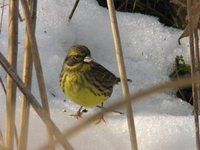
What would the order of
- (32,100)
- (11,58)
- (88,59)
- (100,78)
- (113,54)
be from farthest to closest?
(113,54)
(100,78)
(88,59)
(11,58)
(32,100)

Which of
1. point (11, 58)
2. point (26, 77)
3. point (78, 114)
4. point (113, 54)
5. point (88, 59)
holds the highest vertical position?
point (11, 58)

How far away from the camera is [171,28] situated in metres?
4.24

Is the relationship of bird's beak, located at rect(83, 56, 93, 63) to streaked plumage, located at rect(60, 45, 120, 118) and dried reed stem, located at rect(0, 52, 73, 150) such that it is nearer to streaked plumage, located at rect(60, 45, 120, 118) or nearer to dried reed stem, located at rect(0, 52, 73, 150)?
streaked plumage, located at rect(60, 45, 120, 118)

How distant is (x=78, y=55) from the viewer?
348cm

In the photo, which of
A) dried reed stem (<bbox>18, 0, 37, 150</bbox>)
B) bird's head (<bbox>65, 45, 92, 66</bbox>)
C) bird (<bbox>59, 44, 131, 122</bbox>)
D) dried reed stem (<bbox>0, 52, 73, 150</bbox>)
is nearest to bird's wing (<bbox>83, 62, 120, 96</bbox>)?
bird (<bbox>59, 44, 131, 122</bbox>)

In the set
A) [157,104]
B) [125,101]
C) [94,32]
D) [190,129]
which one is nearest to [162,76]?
[157,104]

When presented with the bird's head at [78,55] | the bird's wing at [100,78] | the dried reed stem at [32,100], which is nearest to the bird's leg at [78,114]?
the bird's wing at [100,78]

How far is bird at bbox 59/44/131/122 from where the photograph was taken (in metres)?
3.45

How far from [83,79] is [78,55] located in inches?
8.3

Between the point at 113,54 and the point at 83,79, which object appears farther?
the point at 113,54

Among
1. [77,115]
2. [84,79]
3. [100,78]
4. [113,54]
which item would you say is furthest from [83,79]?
[113,54]

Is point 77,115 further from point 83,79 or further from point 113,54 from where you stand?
point 113,54

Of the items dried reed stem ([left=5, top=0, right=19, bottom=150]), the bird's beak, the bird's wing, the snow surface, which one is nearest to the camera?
dried reed stem ([left=5, top=0, right=19, bottom=150])

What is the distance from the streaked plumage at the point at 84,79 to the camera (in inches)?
136
